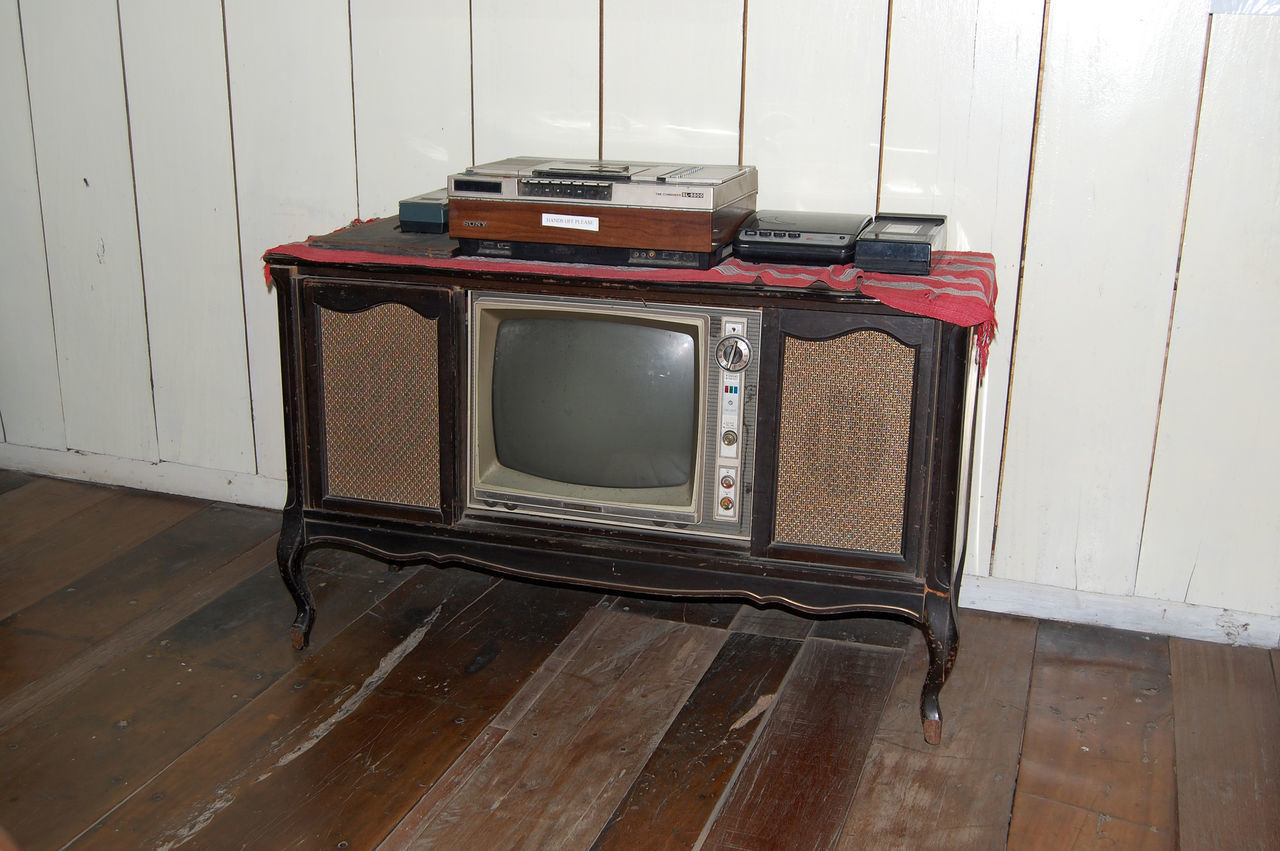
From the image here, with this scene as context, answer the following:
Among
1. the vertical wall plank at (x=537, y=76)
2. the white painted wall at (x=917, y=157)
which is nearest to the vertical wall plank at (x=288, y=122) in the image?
the white painted wall at (x=917, y=157)

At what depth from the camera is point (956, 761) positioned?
5.90 ft

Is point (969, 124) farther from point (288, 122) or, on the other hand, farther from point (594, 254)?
point (288, 122)

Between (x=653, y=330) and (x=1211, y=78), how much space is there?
1026mm

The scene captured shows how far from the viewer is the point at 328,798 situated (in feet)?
5.55

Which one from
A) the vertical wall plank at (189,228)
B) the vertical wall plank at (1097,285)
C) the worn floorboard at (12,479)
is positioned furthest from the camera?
the worn floorboard at (12,479)

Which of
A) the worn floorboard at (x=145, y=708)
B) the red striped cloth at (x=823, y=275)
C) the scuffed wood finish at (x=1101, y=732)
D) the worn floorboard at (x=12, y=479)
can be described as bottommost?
the worn floorboard at (x=145, y=708)

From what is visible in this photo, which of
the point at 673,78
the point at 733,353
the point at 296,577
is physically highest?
the point at 673,78

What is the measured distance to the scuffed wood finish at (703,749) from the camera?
163 cm

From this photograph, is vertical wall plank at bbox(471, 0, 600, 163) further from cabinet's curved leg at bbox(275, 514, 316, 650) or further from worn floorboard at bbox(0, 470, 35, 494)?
worn floorboard at bbox(0, 470, 35, 494)

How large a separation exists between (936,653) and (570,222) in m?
0.89

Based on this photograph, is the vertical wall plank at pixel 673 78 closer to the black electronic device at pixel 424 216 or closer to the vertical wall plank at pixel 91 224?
the black electronic device at pixel 424 216

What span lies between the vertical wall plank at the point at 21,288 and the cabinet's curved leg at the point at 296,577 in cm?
118

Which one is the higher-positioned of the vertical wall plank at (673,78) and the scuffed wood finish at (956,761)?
the vertical wall plank at (673,78)

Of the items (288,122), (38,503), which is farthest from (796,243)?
(38,503)
